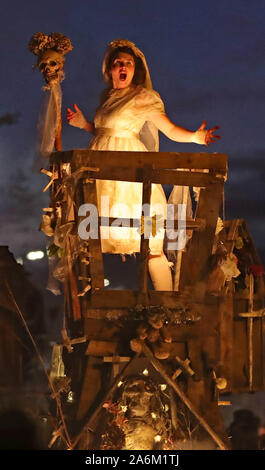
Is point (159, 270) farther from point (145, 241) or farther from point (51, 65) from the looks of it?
point (51, 65)

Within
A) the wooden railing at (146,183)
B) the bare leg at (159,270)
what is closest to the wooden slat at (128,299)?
the wooden railing at (146,183)

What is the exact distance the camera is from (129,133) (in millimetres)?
8594

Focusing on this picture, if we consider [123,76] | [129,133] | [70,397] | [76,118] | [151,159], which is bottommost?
[70,397]

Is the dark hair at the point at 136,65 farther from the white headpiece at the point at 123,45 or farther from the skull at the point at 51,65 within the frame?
the skull at the point at 51,65

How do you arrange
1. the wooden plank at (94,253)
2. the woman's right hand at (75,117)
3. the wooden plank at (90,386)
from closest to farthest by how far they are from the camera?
the wooden plank at (94,253) < the wooden plank at (90,386) < the woman's right hand at (75,117)

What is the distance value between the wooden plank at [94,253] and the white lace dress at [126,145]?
297 millimetres

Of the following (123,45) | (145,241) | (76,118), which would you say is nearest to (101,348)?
(145,241)

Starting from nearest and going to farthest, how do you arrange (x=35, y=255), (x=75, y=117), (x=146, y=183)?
(x=146, y=183)
(x=75, y=117)
(x=35, y=255)

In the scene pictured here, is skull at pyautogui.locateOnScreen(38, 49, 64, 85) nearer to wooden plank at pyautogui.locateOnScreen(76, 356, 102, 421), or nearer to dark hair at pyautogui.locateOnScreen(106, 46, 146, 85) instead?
dark hair at pyautogui.locateOnScreen(106, 46, 146, 85)

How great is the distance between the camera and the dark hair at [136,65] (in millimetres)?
8602

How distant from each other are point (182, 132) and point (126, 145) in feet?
1.66

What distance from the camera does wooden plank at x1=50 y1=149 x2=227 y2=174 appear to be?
8008mm

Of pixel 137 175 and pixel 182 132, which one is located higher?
pixel 182 132

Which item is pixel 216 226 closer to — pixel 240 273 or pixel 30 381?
pixel 240 273
